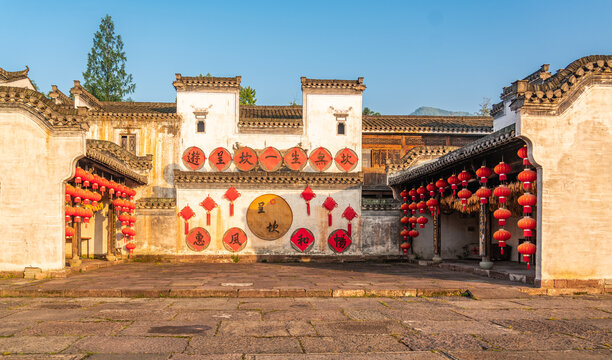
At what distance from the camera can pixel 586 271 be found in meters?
9.53

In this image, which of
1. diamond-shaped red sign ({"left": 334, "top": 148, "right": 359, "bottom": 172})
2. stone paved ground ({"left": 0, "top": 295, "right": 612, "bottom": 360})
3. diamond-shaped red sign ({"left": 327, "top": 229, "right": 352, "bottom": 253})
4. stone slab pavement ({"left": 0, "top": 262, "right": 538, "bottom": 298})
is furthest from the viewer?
diamond-shaped red sign ({"left": 334, "top": 148, "right": 359, "bottom": 172})

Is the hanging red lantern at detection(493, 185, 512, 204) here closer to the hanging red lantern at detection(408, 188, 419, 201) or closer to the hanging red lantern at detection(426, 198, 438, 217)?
the hanging red lantern at detection(426, 198, 438, 217)

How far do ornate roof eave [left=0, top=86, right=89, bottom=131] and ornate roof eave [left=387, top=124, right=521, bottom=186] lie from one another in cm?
893

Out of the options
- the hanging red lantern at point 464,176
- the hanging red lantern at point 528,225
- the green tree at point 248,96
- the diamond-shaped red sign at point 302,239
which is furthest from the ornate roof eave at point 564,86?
the green tree at point 248,96

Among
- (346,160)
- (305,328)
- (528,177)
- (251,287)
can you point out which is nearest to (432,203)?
(346,160)

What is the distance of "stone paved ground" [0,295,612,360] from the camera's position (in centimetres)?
499

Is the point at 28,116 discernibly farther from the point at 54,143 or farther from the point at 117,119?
the point at 117,119

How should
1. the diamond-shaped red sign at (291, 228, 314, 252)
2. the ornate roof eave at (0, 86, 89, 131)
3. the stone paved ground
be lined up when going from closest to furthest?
the stone paved ground, the ornate roof eave at (0, 86, 89, 131), the diamond-shaped red sign at (291, 228, 314, 252)

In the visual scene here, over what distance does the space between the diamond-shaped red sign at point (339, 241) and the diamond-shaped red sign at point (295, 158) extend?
3673mm

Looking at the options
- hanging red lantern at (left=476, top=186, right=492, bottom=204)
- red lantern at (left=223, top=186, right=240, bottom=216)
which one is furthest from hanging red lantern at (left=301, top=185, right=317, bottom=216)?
hanging red lantern at (left=476, top=186, right=492, bottom=204)

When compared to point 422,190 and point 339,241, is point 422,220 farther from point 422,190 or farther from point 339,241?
point 339,241

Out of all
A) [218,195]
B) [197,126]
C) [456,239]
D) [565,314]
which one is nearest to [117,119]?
[197,126]

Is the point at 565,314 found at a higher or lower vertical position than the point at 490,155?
lower

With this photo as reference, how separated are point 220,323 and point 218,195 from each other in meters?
12.1
